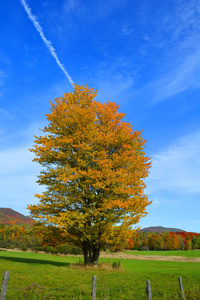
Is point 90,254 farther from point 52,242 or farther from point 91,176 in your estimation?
point 91,176

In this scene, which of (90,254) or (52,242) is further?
(52,242)

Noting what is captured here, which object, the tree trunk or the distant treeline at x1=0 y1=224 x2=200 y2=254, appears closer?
the distant treeline at x1=0 y1=224 x2=200 y2=254

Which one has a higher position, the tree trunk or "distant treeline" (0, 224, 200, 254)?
"distant treeline" (0, 224, 200, 254)

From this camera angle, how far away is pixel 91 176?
799 inches

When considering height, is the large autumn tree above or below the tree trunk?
above

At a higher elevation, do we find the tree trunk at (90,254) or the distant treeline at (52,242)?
the distant treeline at (52,242)

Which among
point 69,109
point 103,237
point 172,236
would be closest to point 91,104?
point 69,109

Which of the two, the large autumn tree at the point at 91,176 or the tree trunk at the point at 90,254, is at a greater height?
the large autumn tree at the point at 91,176

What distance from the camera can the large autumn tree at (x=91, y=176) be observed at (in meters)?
20.5

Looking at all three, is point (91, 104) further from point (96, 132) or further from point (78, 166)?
point (78, 166)

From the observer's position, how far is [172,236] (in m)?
126

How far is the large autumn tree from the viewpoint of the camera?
807 inches

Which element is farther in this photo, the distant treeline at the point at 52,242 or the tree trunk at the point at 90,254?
the tree trunk at the point at 90,254

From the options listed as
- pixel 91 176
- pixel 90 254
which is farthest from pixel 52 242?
pixel 91 176
